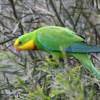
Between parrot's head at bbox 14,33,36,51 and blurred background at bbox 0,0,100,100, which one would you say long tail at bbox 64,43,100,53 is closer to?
blurred background at bbox 0,0,100,100

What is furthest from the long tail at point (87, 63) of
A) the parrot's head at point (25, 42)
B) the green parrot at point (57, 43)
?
the parrot's head at point (25, 42)

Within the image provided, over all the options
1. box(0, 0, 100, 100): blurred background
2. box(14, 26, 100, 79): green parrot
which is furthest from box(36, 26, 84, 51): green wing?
box(0, 0, 100, 100): blurred background

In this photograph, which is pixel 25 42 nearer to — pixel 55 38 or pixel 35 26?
pixel 55 38

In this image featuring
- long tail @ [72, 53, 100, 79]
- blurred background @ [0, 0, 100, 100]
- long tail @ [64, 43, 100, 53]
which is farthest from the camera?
blurred background @ [0, 0, 100, 100]

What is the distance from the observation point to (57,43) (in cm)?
250

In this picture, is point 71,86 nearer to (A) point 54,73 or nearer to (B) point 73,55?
(A) point 54,73

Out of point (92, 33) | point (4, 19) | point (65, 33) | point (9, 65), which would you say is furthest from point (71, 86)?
point (4, 19)

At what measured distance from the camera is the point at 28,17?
3.01 metres

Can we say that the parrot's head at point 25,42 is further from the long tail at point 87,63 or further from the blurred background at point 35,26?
the long tail at point 87,63

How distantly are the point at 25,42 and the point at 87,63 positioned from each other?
18.8 inches

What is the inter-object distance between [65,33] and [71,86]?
89 cm

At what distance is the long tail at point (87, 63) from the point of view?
2074mm

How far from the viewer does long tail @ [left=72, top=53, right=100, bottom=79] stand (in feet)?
6.80

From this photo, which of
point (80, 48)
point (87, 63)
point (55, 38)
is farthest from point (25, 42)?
point (87, 63)
